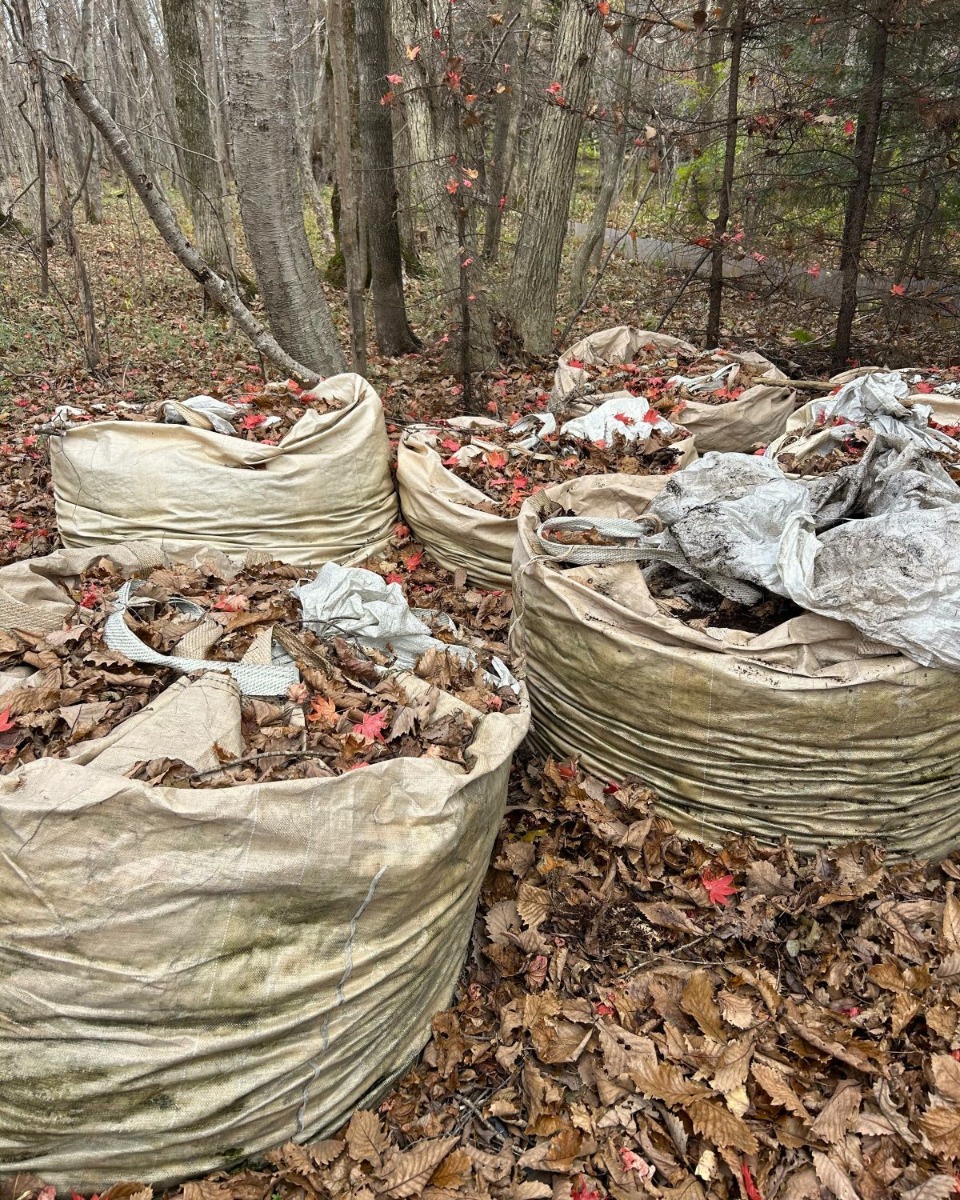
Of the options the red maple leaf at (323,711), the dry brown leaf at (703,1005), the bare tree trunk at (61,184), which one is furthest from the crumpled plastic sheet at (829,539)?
the bare tree trunk at (61,184)

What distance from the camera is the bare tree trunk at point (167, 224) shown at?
340 cm

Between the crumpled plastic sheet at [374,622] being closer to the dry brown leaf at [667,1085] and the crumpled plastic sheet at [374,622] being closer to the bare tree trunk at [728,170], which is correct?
the dry brown leaf at [667,1085]

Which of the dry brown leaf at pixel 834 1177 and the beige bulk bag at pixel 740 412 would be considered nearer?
the dry brown leaf at pixel 834 1177

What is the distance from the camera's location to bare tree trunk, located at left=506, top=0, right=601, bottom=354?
222 inches

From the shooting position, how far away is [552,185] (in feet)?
19.7

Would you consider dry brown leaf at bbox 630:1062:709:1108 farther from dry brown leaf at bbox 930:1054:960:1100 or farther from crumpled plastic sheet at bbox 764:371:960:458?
crumpled plastic sheet at bbox 764:371:960:458

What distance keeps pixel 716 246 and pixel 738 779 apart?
4.61 meters

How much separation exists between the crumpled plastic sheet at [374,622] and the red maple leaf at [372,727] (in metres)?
0.34

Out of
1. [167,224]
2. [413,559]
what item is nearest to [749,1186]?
[413,559]

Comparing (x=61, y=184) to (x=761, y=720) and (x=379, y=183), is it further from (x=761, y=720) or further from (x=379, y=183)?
(x=761, y=720)

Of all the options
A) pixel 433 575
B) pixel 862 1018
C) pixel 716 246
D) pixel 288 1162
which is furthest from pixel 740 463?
pixel 716 246

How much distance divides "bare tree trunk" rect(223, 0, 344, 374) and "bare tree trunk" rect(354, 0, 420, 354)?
71.7 inches

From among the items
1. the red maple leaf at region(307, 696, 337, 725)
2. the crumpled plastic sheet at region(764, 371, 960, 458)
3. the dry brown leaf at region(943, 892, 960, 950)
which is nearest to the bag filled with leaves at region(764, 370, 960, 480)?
the crumpled plastic sheet at region(764, 371, 960, 458)

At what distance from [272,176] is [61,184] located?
289cm
